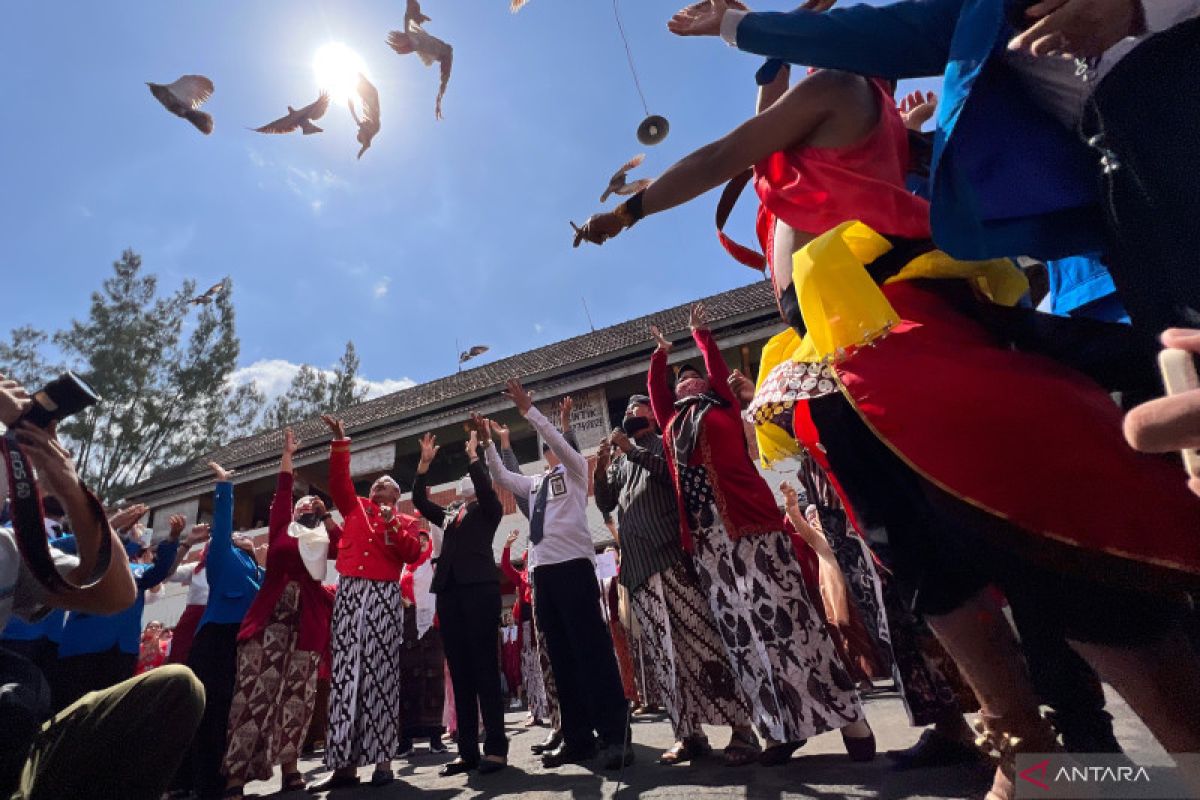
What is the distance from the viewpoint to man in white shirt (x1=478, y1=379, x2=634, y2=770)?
3408 mm

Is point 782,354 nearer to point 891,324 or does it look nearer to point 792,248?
point 792,248

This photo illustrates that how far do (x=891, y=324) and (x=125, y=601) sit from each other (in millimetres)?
1892

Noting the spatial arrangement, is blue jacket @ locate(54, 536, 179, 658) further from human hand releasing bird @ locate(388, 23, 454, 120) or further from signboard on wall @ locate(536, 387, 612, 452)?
signboard on wall @ locate(536, 387, 612, 452)

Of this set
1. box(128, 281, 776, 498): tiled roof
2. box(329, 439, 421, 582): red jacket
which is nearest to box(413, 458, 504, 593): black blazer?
box(329, 439, 421, 582): red jacket

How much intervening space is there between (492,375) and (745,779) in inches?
703

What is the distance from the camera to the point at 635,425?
13.0 feet

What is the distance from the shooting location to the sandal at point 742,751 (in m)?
2.78

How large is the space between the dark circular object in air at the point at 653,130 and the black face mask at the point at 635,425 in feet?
5.17

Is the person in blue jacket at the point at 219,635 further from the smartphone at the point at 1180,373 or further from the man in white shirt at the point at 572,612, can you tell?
the smartphone at the point at 1180,373

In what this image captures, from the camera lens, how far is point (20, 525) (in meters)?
1.40

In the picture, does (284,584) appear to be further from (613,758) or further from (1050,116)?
(1050,116)

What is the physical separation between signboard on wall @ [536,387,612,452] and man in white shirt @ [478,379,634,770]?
9.39 metres

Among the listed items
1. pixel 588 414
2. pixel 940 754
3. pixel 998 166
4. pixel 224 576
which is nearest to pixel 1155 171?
pixel 998 166

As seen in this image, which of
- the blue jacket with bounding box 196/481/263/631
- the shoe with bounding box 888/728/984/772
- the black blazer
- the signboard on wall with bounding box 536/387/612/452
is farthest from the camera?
the signboard on wall with bounding box 536/387/612/452
